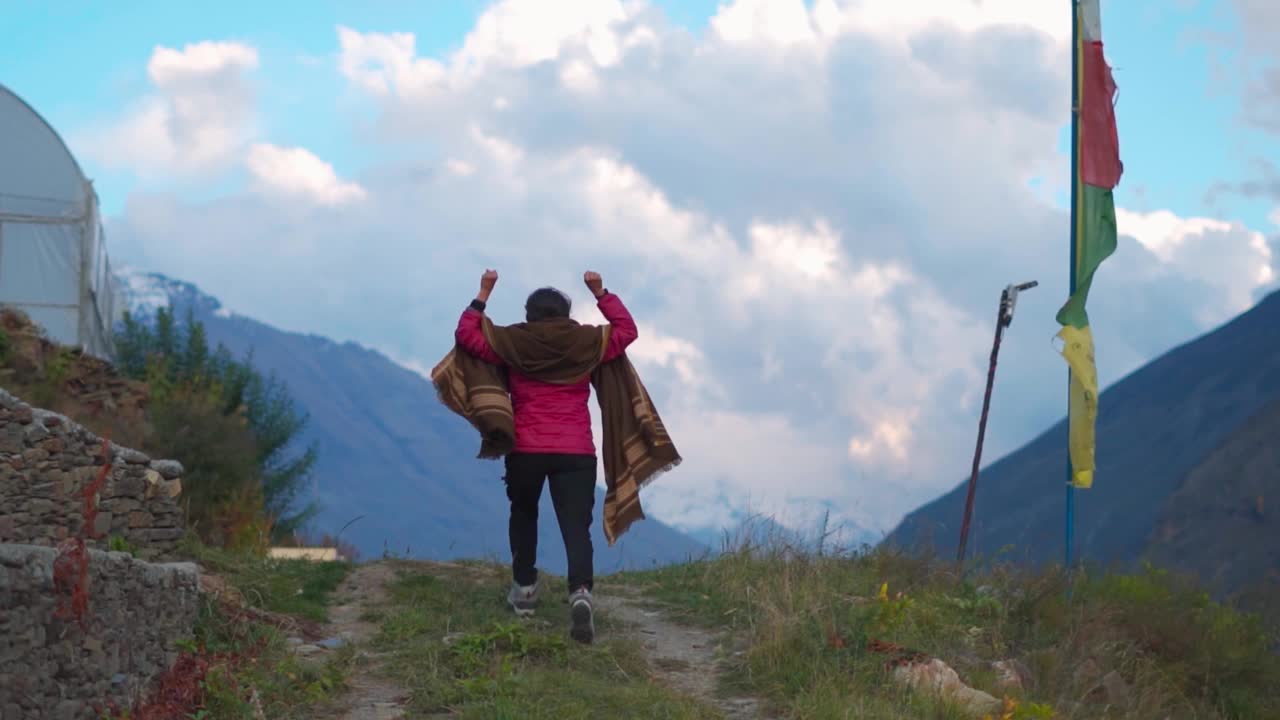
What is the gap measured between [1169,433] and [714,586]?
82608 mm

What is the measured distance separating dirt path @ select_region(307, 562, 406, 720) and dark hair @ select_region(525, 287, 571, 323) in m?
2.49

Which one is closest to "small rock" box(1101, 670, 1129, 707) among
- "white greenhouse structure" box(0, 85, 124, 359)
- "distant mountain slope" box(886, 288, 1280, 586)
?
"white greenhouse structure" box(0, 85, 124, 359)

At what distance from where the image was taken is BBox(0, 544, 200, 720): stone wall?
21.9 feet

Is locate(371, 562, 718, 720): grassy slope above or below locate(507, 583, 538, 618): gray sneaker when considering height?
below

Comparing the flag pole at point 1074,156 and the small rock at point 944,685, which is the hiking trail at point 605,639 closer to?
the small rock at point 944,685

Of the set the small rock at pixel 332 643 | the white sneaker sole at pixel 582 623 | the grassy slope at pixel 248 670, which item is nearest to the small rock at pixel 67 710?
the grassy slope at pixel 248 670

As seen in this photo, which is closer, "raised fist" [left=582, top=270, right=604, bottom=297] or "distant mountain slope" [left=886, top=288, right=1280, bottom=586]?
"raised fist" [left=582, top=270, right=604, bottom=297]

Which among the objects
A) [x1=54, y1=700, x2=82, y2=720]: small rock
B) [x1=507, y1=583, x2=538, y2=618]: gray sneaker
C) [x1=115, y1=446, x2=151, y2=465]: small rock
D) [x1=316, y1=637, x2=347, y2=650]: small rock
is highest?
[x1=115, y1=446, x2=151, y2=465]: small rock

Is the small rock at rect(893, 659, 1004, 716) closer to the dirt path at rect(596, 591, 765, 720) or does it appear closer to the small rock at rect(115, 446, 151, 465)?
the dirt path at rect(596, 591, 765, 720)

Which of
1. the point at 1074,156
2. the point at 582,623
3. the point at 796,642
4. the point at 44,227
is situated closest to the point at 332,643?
the point at 582,623

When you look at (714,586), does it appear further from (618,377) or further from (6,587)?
(6,587)

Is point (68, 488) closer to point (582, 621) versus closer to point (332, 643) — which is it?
point (332, 643)

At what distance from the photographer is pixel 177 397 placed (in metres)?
23.5

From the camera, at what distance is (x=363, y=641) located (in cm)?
954
